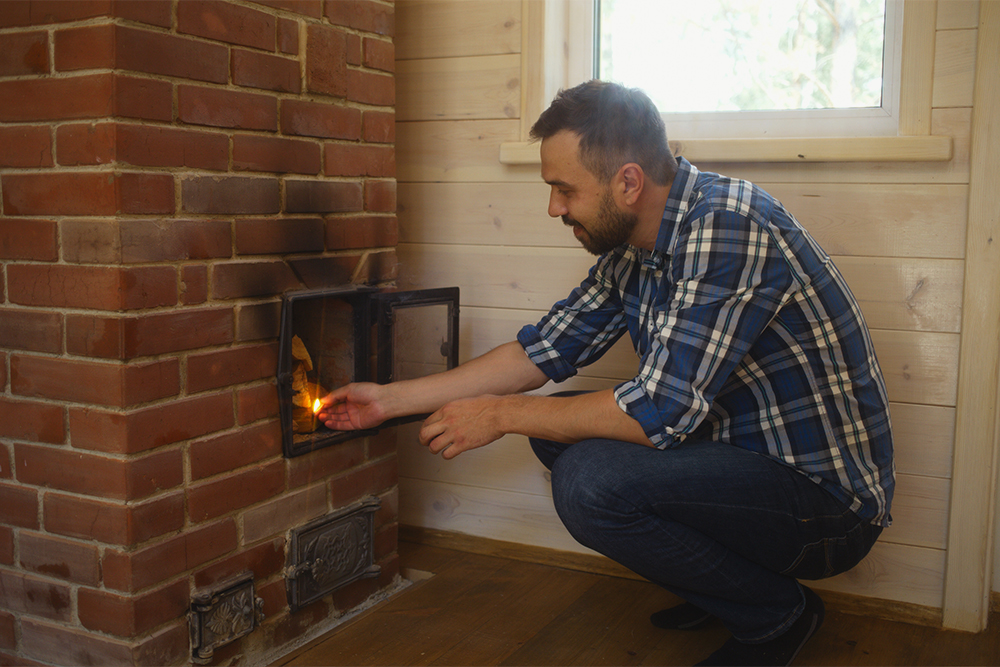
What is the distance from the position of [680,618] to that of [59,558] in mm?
1246

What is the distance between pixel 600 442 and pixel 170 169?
0.91m

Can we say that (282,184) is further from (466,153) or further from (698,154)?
(698,154)

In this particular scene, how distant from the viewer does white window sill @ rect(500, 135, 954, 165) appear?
70.6 inches

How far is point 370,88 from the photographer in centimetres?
194

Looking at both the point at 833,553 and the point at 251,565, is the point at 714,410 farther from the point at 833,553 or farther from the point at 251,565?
the point at 251,565

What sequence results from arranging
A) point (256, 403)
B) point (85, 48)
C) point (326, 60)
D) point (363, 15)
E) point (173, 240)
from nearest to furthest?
point (85, 48) < point (173, 240) < point (256, 403) < point (326, 60) < point (363, 15)

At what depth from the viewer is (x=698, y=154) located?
78.0 inches

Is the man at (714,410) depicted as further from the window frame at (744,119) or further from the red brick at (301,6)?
the red brick at (301,6)

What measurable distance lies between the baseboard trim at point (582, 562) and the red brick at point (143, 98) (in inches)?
54.1

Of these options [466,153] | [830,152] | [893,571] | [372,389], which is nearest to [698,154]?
[830,152]

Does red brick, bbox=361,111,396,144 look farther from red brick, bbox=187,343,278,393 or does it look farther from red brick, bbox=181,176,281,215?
red brick, bbox=187,343,278,393

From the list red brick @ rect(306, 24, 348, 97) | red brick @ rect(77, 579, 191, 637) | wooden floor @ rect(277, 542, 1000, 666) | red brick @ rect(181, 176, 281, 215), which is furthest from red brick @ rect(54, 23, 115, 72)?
wooden floor @ rect(277, 542, 1000, 666)

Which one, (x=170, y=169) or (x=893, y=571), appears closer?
(x=170, y=169)

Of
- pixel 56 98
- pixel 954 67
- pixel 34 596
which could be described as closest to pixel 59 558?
pixel 34 596
